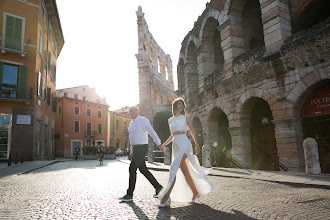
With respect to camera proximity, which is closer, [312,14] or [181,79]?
[312,14]

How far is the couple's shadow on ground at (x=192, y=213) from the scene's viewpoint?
10.1 ft

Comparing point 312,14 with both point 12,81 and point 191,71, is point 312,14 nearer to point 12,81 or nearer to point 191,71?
point 191,71

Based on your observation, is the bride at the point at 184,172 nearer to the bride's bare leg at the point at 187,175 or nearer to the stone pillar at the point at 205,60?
the bride's bare leg at the point at 187,175

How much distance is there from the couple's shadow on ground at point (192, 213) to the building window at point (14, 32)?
16.0 m

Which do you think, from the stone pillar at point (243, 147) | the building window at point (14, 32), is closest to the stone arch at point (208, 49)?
the stone pillar at point (243, 147)

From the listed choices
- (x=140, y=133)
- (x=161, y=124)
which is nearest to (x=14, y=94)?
(x=161, y=124)

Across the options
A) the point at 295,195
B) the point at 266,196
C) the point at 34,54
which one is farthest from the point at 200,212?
the point at 34,54

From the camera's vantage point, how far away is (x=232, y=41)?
36.8 ft

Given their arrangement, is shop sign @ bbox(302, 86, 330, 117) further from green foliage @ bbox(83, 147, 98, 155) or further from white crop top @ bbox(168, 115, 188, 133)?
green foliage @ bbox(83, 147, 98, 155)

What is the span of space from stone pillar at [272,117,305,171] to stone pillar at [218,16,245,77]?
12.0 ft

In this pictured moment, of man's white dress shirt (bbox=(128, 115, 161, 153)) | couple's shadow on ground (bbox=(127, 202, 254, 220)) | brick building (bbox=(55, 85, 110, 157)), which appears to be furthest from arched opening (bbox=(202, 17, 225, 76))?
Answer: brick building (bbox=(55, 85, 110, 157))

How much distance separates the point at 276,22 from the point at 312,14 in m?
1.82

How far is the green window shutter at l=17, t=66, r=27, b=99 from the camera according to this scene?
50.8 feet

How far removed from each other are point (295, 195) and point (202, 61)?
10.5m
